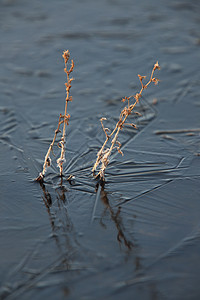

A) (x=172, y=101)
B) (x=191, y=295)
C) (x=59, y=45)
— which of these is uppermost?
(x=59, y=45)

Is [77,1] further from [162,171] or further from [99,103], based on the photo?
[162,171]

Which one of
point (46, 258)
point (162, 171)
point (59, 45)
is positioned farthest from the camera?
point (59, 45)

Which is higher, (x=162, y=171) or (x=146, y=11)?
(x=146, y=11)

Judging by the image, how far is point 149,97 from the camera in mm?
4973

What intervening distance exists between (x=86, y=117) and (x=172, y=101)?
42.3 inches

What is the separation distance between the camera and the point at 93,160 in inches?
155

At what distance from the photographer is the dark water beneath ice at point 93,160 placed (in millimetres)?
2814

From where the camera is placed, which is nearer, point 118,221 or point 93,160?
point 118,221

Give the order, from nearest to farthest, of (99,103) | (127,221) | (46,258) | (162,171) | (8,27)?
(46,258), (127,221), (162,171), (99,103), (8,27)

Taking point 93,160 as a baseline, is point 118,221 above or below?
below

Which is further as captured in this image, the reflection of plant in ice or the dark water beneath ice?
the reflection of plant in ice

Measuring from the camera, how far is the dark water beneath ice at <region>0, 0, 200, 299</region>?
111 inches

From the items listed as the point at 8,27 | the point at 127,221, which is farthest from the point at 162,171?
the point at 8,27

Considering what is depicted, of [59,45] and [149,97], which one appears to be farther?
[59,45]
